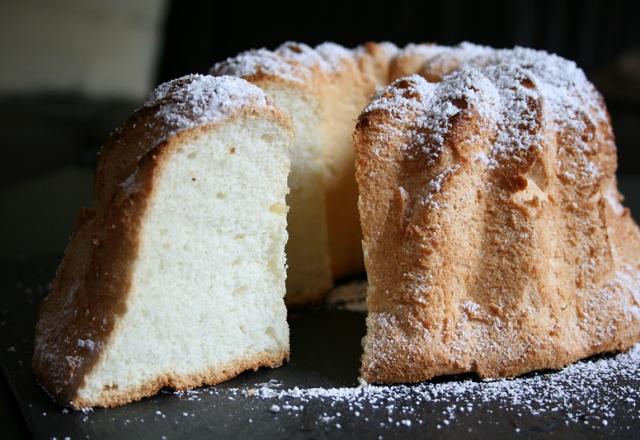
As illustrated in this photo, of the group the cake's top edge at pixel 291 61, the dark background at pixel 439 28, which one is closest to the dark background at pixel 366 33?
the dark background at pixel 439 28

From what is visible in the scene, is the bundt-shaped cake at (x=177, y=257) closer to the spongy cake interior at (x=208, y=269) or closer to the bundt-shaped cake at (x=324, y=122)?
the spongy cake interior at (x=208, y=269)

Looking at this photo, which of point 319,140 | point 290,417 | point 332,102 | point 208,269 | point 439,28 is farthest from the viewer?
point 439,28

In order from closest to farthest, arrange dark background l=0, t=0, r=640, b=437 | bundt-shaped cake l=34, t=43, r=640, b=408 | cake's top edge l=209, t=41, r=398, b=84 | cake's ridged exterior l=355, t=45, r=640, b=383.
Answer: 1. bundt-shaped cake l=34, t=43, r=640, b=408
2. cake's ridged exterior l=355, t=45, r=640, b=383
3. cake's top edge l=209, t=41, r=398, b=84
4. dark background l=0, t=0, r=640, b=437

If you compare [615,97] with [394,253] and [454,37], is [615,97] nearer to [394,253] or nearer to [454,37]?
[454,37]

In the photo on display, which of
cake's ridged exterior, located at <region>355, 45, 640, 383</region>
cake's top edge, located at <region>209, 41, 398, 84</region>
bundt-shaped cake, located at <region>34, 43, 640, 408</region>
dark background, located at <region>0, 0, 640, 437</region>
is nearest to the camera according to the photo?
bundt-shaped cake, located at <region>34, 43, 640, 408</region>

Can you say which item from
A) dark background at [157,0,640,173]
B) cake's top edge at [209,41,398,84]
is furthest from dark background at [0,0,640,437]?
cake's top edge at [209,41,398,84]

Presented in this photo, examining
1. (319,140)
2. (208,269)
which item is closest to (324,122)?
(319,140)

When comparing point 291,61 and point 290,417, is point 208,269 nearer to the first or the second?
point 290,417

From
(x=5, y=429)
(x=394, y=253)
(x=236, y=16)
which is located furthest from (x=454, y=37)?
(x=5, y=429)

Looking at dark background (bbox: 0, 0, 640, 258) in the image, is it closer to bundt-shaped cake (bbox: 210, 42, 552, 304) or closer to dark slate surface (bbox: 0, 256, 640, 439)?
bundt-shaped cake (bbox: 210, 42, 552, 304)
